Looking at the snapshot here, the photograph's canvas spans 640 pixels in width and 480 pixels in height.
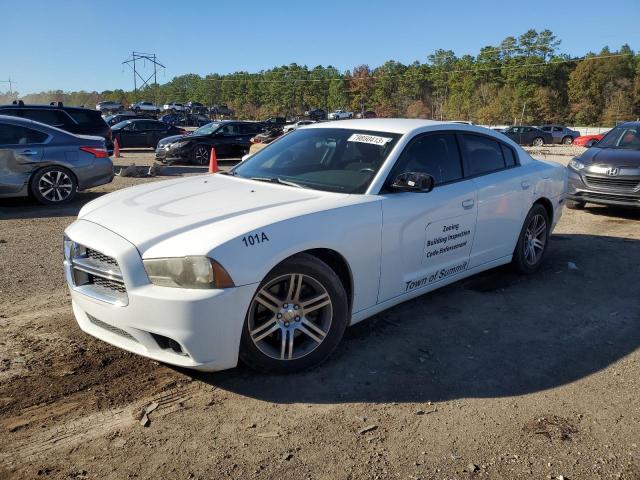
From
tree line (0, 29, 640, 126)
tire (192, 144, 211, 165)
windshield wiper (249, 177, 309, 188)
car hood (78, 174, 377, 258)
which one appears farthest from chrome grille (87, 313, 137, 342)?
tree line (0, 29, 640, 126)

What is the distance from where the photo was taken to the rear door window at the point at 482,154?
498 cm

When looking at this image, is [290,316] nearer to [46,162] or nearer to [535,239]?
[535,239]

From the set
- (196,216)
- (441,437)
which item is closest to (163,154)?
(196,216)

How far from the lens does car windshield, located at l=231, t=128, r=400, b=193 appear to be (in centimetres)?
415

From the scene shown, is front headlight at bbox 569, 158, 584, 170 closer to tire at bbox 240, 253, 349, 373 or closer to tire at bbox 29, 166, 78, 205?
tire at bbox 240, 253, 349, 373

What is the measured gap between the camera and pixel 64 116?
46.9 feet

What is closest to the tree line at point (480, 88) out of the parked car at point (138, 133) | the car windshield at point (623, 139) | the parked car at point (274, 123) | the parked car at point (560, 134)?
the parked car at point (560, 134)

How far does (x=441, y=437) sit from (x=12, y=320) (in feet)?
11.1

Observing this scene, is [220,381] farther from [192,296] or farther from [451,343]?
[451,343]

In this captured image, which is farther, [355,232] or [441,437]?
[355,232]

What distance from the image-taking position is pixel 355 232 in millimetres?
3688

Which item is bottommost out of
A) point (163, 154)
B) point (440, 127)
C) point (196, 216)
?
point (163, 154)

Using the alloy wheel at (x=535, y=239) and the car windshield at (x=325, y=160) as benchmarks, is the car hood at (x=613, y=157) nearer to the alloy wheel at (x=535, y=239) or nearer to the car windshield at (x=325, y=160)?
the alloy wheel at (x=535, y=239)

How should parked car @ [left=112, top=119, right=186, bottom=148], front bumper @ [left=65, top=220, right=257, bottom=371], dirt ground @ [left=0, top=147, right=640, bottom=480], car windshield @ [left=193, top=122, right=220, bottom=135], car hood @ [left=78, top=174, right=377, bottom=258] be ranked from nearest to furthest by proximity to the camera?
dirt ground @ [left=0, top=147, right=640, bottom=480], front bumper @ [left=65, top=220, right=257, bottom=371], car hood @ [left=78, top=174, right=377, bottom=258], car windshield @ [left=193, top=122, right=220, bottom=135], parked car @ [left=112, top=119, right=186, bottom=148]
